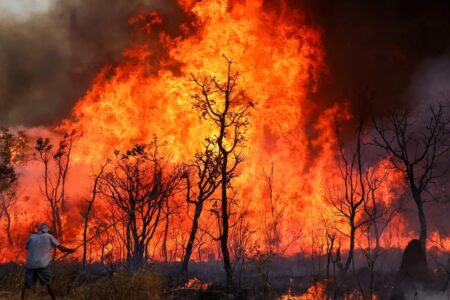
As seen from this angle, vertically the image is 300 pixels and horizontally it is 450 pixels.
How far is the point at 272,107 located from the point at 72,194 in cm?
2723

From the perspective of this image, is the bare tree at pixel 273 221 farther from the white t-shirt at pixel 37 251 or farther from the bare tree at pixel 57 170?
the white t-shirt at pixel 37 251

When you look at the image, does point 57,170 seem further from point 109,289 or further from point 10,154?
point 109,289

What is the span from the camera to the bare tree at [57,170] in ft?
171

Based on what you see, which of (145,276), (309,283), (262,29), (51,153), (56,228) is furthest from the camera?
(51,153)

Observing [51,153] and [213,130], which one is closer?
[213,130]

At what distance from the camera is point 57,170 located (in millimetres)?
55250

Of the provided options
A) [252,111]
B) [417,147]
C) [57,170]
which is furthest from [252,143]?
[57,170]

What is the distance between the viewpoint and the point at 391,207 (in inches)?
1821

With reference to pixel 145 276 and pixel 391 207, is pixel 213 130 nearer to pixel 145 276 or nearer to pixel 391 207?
Answer: pixel 391 207

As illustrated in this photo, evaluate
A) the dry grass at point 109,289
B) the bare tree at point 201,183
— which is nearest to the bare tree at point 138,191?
the bare tree at point 201,183

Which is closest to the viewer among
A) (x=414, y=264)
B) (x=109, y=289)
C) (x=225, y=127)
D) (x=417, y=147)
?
(x=109, y=289)

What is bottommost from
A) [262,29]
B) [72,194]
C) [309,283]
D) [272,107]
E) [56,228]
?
[309,283]

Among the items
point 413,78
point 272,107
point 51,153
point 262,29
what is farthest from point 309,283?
point 51,153

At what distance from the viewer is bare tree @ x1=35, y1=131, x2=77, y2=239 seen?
51969 millimetres
